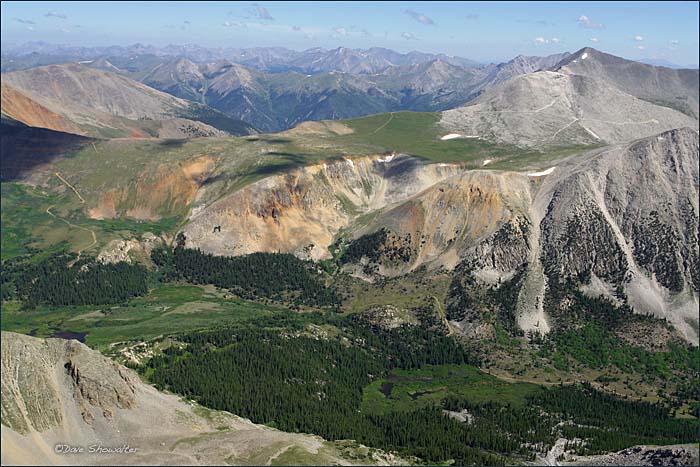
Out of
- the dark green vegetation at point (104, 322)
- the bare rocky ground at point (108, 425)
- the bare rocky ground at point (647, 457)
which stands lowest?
the dark green vegetation at point (104, 322)

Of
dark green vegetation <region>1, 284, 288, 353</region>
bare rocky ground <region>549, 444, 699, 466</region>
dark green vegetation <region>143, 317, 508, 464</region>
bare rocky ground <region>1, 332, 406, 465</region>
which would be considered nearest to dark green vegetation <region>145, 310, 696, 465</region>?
dark green vegetation <region>143, 317, 508, 464</region>

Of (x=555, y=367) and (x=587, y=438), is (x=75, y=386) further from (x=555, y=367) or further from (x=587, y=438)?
(x=555, y=367)

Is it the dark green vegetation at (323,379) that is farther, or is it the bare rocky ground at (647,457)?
the dark green vegetation at (323,379)

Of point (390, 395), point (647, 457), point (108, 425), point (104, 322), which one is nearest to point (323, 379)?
point (390, 395)

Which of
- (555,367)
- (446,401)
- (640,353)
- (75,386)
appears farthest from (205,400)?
(640,353)

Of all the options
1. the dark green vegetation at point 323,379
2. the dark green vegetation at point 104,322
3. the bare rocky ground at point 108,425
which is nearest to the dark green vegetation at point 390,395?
the dark green vegetation at point 323,379

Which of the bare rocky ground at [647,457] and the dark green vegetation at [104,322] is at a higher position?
the bare rocky ground at [647,457]

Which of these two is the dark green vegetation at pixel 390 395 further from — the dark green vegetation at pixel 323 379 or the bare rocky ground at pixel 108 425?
the bare rocky ground at pixel 108 425

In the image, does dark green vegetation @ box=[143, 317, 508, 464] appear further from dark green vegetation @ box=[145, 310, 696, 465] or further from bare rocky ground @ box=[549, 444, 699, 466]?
bare rocky ground @ box=[549, 444, 699, 466]

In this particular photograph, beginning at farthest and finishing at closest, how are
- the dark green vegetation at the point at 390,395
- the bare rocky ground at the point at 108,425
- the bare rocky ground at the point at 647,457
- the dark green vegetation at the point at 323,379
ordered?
the dark green vegetation at the point at 390,395 → the dark green vegetation at the point at 323,379 → the bare rocky ground at the point at 647,457 → the bare rocky ground at the point at 108,425
